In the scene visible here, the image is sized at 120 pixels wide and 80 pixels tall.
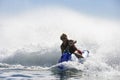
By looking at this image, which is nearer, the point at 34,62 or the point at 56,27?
the point at 34,62

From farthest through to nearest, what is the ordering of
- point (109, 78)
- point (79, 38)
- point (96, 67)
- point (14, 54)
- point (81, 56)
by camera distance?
point (79, 38), point (14, 54), point (81, 56), point (96, 67), point (109, 78)

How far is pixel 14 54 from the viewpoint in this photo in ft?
101

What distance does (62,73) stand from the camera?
15.2m

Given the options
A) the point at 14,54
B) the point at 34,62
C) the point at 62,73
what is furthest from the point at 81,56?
the point at 14,54

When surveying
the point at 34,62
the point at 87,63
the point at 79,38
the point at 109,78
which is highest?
the point at 79,38

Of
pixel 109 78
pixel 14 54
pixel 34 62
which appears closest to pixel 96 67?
pixel 109 78

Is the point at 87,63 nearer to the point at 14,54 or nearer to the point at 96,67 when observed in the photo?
the point at 96,67

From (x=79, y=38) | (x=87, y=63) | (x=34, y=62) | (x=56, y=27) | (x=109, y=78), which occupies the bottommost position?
(x=109, y=78)

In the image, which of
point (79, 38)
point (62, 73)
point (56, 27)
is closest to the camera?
point (62, 73)

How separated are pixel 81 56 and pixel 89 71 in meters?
2.05

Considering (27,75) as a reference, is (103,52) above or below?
above

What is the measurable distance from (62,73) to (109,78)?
2234 millimetres

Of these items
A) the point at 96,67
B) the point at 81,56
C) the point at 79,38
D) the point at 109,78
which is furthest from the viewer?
the point at 79,38

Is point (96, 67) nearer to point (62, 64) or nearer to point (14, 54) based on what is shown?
point (62, 64)
